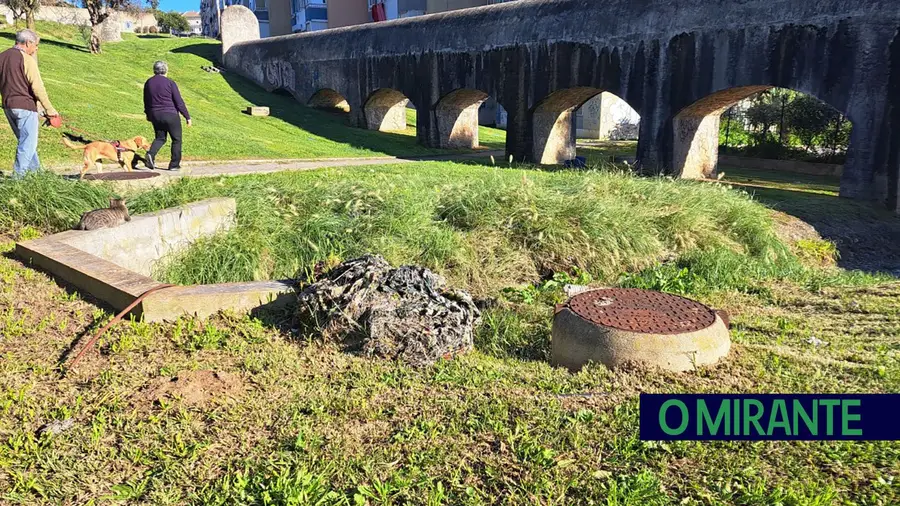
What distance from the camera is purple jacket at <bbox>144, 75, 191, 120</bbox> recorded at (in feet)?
28.8

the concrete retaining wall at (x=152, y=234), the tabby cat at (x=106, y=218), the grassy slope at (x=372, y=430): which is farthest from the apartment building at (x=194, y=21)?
the grassy slope at (x=372, y=430)

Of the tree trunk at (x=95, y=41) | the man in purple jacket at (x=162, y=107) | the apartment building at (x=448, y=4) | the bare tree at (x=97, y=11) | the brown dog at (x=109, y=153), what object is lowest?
the brown dog at (x=109, y=153)

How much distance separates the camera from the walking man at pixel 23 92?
7121 millimetres

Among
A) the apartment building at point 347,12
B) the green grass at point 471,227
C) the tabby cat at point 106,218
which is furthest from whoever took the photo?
the apartment building at point 347,12

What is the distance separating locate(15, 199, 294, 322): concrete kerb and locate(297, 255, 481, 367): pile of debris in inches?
21.2

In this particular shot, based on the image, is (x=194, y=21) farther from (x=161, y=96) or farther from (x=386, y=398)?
(x=386, y=398)

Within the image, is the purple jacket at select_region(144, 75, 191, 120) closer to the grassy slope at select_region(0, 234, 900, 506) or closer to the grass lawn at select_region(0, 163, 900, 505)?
the grass lawn at select_region(0, 163, 900, 505)

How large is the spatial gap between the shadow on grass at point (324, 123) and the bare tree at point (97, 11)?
456 cm

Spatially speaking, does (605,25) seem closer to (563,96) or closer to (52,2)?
(563,96)

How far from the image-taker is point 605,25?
1577 cm

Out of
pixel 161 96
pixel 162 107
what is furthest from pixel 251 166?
pixel 161 96

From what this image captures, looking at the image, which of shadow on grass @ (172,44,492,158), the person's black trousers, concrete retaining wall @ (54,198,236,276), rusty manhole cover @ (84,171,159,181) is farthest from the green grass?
shadow on grass @ (172,44,492,158)

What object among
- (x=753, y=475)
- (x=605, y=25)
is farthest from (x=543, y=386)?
(x=605, y=25)

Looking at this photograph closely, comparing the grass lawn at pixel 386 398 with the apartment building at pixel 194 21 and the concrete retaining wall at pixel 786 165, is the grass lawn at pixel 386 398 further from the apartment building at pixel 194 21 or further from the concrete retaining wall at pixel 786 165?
the apartment building at pixel 194 21
